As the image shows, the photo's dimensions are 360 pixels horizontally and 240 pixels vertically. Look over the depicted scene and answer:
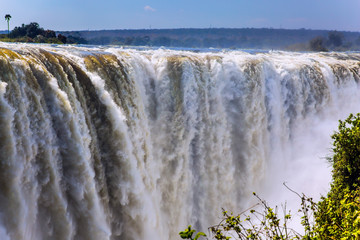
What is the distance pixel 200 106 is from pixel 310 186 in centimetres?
491

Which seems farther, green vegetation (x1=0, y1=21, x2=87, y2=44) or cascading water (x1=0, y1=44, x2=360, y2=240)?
green vegetation (x1=0, y1=21, x2=87, y2=44)

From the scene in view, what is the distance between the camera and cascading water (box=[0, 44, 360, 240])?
7.01m

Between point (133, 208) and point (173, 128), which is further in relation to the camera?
point (173, 128)

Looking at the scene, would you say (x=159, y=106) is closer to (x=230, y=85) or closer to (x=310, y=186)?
(x=230, y=85)

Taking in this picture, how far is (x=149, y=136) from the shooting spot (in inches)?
418

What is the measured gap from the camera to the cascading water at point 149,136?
276 inches

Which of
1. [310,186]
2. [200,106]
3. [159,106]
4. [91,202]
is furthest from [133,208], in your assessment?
[310,186]

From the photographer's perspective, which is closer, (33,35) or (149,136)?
(149,136)

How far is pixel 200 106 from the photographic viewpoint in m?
12.2

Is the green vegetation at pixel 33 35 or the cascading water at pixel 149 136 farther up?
the green vegetation at pixel 33 35

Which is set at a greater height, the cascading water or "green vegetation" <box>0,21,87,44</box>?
"green vegetation" <box>0,21,87,44</box>

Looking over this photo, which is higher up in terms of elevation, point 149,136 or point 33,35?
point 33,35

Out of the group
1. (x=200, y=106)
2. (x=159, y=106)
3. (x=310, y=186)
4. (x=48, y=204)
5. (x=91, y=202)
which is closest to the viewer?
(x=48, y=204)

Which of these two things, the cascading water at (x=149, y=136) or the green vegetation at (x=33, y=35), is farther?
the green vegetation at (x=33, y=35)
